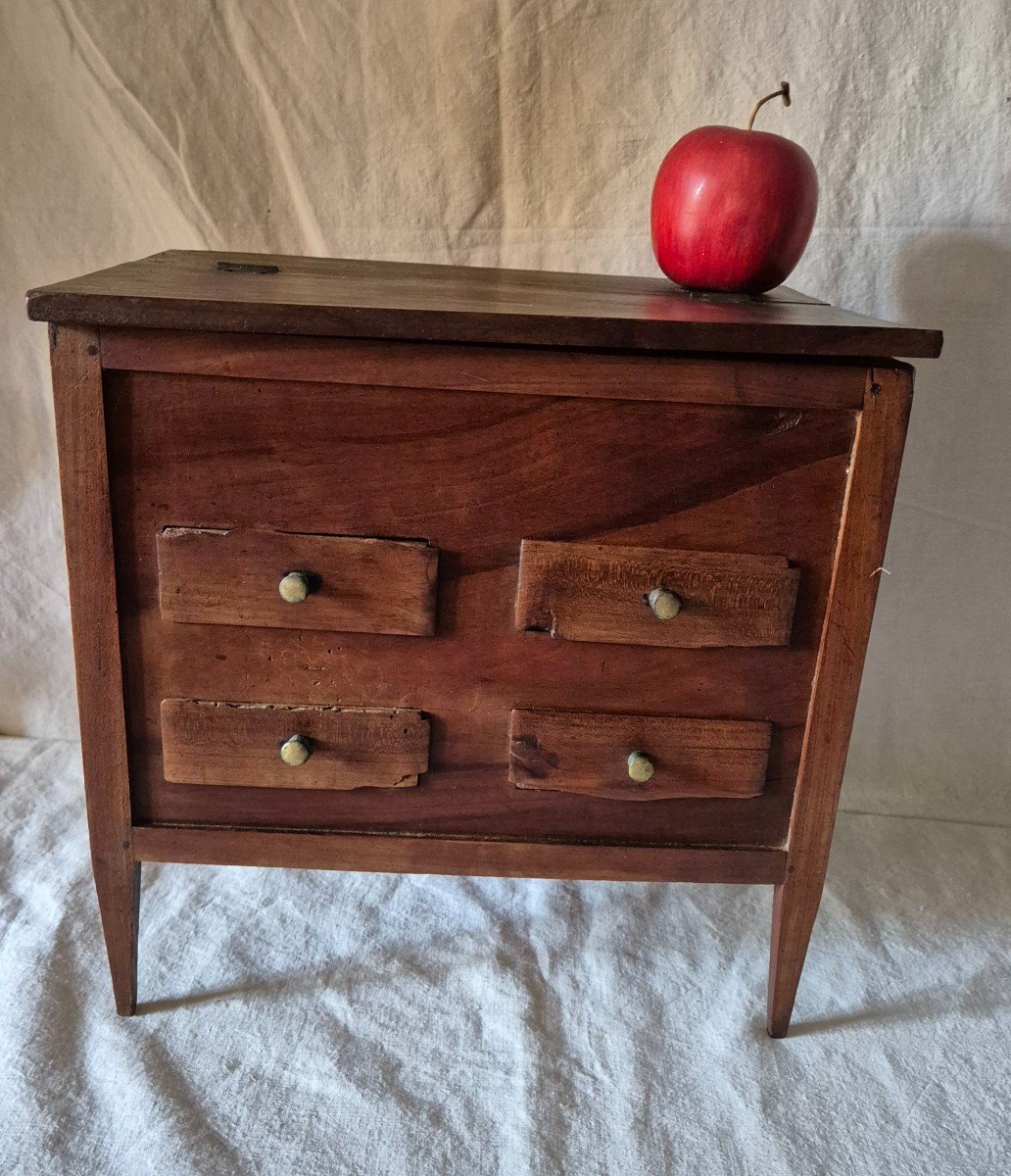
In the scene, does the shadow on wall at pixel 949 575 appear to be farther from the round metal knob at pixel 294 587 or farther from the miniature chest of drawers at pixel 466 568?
the round metal knob at pixel 294 587

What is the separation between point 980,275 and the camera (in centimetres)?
130

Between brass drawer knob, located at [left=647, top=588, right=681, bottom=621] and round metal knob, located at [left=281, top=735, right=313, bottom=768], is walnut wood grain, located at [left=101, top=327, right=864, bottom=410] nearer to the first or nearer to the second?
brass drawer knob, located at [left=647, top=588, right=681, bottom=621]

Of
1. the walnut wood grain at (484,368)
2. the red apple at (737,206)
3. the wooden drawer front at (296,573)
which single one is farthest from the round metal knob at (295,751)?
the red apple at (737,206)

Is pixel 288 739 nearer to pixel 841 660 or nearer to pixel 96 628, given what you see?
pixel 96 628

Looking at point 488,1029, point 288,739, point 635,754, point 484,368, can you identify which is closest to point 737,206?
point 484,368

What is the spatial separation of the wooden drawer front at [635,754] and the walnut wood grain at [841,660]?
5 centimetres

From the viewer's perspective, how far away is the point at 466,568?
855 millimetres

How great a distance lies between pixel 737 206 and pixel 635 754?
0.54m

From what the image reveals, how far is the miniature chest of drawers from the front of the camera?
0.79m

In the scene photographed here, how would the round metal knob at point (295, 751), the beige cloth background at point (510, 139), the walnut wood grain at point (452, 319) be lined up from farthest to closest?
the beige cloth background at point (510, 139), the round metal knob at point (295, 751), the walnut wood grain at point (452, 319)

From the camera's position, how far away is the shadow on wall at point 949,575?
1.31m

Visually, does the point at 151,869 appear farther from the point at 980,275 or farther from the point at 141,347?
the point at 980,275

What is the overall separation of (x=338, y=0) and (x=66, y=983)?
1209 millimetres

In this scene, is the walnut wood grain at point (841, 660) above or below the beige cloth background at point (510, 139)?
below
